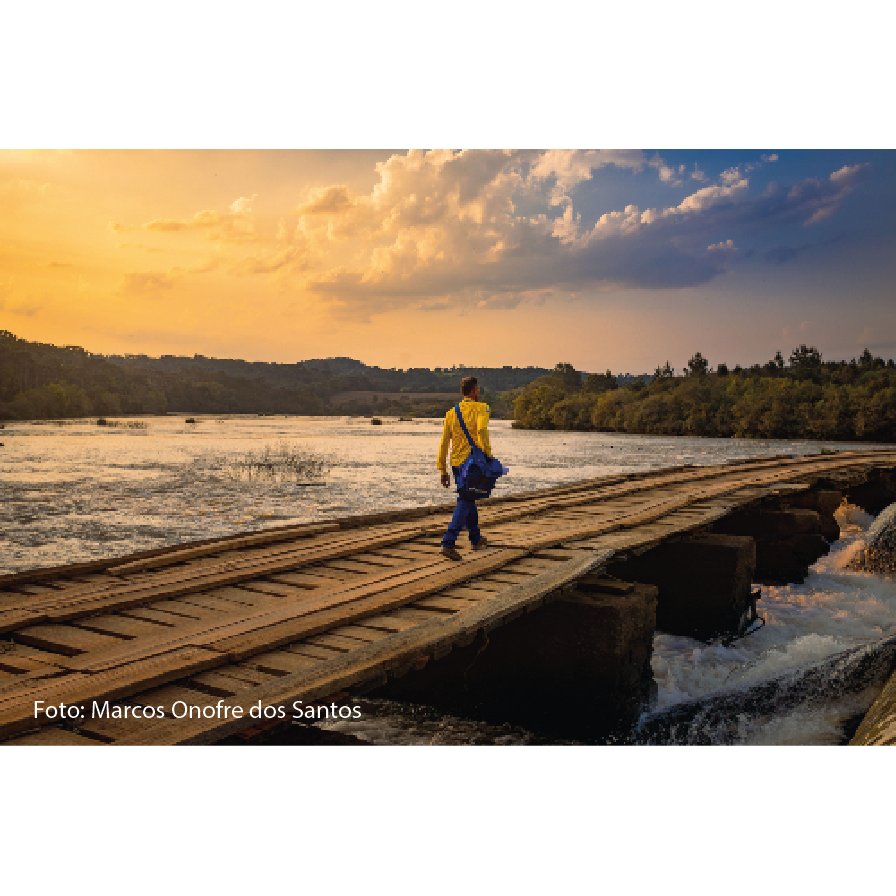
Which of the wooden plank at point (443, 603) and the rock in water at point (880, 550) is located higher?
the wooden plank at point (443, 603)

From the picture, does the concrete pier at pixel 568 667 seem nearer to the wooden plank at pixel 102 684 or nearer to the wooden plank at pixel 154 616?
the wooden plank at pixel 154 616

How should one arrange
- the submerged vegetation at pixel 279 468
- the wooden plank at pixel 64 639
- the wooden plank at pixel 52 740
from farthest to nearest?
the submerged vegetation at pixel 279 468 < the wooden plank at pixel 64 639 < the wooden plank at pixel 52 740

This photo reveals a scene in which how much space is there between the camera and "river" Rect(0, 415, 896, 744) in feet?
25.2

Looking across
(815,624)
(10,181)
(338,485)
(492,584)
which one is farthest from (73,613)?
(338,485)

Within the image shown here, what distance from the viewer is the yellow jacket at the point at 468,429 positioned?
7.16m

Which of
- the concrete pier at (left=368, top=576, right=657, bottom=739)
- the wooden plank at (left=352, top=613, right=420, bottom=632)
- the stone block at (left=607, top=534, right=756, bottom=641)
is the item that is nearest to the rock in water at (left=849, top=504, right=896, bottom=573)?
the stone block at (left=607, top=534, right=756, bottom=641)

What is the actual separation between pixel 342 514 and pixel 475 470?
11.2 meters

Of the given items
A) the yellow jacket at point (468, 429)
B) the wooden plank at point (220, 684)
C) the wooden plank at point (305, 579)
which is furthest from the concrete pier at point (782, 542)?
the wooden plank at point (220, 684)

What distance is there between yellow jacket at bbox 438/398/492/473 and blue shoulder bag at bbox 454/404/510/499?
0.04 m

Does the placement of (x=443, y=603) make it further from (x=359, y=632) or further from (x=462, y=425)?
(x=462, y=425)

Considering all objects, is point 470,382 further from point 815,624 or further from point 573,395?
point 573,395

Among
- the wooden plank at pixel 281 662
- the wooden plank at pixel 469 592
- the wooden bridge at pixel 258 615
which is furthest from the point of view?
the wooden plank at pixel 469 592

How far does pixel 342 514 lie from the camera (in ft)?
58.3

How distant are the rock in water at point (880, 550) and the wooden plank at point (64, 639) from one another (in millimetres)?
15464
